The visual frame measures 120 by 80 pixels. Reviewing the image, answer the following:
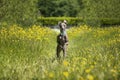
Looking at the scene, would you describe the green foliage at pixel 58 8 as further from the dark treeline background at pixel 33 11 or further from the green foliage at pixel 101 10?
the green foliage at pixel 101 10

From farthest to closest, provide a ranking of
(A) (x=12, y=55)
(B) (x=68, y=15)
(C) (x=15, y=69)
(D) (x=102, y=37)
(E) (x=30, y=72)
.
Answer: (B) (x=68, y=15) < (D) (x=102, y=37) < (A) (x=12, y=55) < (C) (x=15, y=69) < (E) (x=30, y=72)

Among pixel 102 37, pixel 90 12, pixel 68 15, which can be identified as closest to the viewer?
pixel 102 37

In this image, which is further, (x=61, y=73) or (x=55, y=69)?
(x=55, y=69)

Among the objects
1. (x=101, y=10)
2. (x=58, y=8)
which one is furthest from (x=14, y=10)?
(x=58, y=8)

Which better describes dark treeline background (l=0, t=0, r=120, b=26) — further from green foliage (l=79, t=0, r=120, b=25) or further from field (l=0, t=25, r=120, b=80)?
field (l=0, t=25, r=120, b=80)

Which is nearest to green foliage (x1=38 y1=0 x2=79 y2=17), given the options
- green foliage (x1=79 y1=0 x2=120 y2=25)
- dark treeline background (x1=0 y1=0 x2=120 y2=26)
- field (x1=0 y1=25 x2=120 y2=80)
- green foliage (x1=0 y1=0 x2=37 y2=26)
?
dark treeline background (x1=0 y1=0 x2=120 y2=26)

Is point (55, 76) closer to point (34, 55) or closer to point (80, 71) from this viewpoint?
point (80, 71)

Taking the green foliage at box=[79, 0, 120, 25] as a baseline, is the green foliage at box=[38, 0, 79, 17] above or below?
below

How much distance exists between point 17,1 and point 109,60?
12112mm

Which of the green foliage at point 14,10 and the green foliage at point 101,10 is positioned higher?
the green foliage at point 14,10

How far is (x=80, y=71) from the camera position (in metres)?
8.04

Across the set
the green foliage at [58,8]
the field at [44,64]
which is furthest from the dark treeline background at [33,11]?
the green foliage at [58,8]

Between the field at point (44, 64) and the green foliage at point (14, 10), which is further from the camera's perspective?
the green foliage at point (14, 10)

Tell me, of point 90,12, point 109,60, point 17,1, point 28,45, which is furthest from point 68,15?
point 109,60
